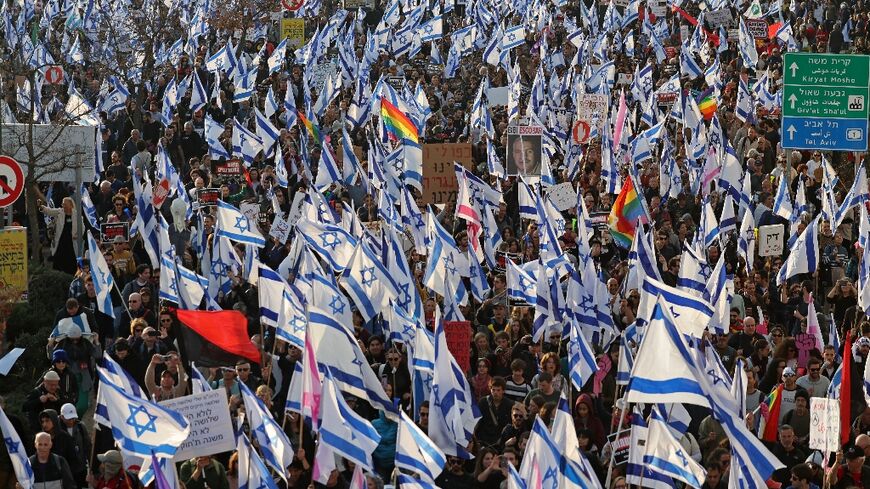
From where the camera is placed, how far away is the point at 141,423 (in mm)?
14188

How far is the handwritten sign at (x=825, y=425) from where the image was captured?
14930 mm

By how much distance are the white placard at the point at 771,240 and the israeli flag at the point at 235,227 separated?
5816 mm

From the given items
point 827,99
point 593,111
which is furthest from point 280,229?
point 827,99

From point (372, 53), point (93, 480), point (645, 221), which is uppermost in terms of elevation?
point (372, 53)

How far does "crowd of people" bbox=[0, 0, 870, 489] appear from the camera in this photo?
16.1 m

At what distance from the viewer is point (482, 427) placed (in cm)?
1653

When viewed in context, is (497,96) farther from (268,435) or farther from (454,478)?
(268,435)

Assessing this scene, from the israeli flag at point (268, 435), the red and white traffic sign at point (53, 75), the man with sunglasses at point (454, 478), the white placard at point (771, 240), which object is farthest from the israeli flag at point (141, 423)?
the red and white traffic sign at point (53, 75)

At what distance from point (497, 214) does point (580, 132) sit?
4.73 metres

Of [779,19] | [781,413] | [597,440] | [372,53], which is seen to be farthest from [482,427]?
[779,19]

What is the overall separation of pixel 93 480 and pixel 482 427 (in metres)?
3.30

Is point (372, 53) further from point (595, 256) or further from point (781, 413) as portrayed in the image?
point (781, 413)

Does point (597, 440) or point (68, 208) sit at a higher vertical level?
point (68, 208)

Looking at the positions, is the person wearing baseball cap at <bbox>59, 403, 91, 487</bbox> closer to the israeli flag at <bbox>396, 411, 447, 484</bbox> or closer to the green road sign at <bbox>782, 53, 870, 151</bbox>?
the israeli flag at <bbox>396, 411, 447, 484</bbox>
